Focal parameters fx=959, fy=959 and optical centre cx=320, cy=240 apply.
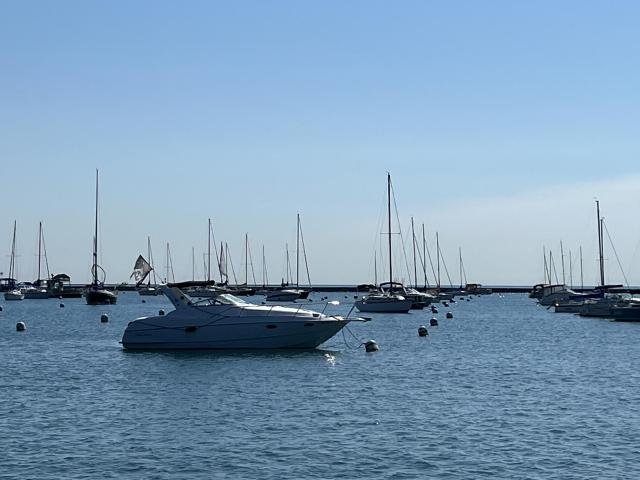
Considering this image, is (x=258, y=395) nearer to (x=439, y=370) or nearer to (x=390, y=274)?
(x=439, y=370)

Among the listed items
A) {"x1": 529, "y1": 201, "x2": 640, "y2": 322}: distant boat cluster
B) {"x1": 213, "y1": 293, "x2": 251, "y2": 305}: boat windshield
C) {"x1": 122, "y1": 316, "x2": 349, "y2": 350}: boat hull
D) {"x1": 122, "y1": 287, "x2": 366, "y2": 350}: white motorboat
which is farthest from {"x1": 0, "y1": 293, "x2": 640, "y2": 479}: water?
{"x1": 529, "y1": 201, "x2": 640, "y2": 322}: distant boat cluster

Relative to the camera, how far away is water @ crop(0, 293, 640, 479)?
973 inches

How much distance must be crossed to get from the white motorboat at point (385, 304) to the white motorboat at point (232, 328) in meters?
53.5

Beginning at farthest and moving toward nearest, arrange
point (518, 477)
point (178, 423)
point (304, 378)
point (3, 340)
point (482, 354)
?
point (3, 340)
point (482, 354)
point (304, 378)
point (178, 423)
point (518, 477)

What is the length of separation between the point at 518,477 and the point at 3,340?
53.4m

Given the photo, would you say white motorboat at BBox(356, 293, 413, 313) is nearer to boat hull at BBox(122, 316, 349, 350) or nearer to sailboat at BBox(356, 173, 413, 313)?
sailboat at BBox(356, 173, 413, 313)

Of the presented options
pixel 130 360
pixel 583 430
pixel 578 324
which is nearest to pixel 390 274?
pixel 578 324

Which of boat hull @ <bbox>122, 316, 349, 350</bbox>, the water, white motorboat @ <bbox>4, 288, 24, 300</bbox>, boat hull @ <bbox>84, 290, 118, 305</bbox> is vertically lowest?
the water

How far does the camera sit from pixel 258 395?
37.1m

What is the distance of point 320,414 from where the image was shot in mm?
32656

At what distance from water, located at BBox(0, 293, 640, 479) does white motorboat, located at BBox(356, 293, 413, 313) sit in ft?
154

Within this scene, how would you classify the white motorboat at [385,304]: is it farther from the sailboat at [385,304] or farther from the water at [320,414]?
the water at [320,414]

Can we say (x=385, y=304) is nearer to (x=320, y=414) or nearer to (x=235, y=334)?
(x=235, y=334)

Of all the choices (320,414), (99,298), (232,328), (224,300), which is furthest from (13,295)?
(320,414)
